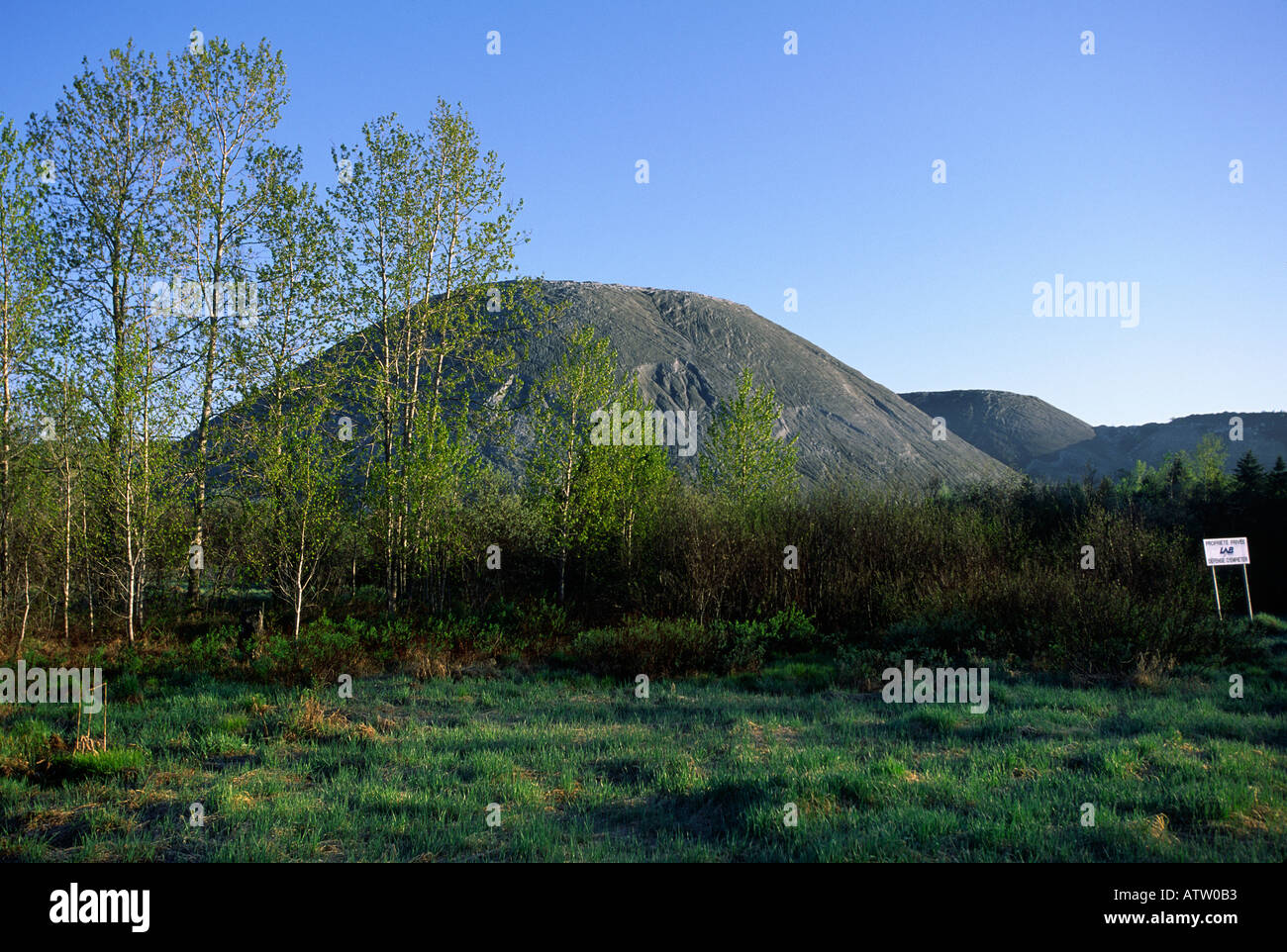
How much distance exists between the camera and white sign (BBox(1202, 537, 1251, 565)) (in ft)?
52.7

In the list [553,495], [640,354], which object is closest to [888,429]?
[640,354]

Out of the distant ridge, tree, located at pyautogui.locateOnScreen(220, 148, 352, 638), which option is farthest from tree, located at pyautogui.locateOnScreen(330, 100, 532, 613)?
the distant ridge

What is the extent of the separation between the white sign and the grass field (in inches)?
242

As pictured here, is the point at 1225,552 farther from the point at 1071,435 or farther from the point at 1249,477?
the point at 1071,435

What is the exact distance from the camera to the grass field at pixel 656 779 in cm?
521

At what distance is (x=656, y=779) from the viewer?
22.7 feet

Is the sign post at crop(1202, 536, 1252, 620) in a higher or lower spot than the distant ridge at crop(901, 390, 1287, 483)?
lower

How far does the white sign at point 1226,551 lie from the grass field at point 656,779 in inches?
242

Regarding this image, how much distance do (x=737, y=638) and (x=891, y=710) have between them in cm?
495

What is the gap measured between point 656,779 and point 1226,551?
15972 millimetres

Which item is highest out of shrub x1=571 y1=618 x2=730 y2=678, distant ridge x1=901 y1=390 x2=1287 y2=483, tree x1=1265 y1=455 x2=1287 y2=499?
distant ridge x1=901 y1=390 x2=1287 y2=483

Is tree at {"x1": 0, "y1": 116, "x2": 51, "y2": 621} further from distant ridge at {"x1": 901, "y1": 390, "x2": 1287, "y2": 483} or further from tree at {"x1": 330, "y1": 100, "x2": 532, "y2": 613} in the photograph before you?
distant ridge at {"x1": 901, "y1": 390, "x2": 1287, "y2": 483}

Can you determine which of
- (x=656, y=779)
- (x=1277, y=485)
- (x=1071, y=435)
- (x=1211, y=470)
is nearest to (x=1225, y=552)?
(x=656, y=779)
